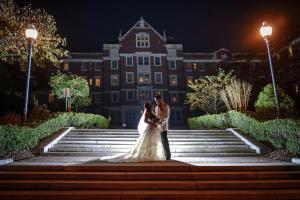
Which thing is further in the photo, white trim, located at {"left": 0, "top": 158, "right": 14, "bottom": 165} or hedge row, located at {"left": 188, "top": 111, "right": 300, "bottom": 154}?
hedge row, located at {"left": 188, "top": 111, "right": 300, "bottom": 154}

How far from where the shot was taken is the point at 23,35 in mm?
17641

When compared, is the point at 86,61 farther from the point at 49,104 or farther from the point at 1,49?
the point at 1,49

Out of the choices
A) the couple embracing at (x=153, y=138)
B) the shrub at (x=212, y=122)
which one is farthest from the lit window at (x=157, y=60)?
the couple embracing at (x=153, y=138)

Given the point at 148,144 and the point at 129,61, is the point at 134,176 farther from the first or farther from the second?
the point at 129,61

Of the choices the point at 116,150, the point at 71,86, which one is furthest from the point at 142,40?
the point at 116,150

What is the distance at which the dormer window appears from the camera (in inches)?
1796

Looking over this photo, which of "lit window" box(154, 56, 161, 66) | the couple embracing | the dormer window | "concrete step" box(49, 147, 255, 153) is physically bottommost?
Result: "concrete step" box(49, 147, 255, 153)

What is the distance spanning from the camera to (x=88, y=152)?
485 inches

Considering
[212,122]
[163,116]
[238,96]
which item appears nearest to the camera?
[163,116]

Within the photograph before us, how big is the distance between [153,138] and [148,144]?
279 mm

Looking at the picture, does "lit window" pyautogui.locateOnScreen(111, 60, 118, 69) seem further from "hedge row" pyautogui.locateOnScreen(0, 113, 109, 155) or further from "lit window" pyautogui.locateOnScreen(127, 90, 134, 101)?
"hedge row" pyautogui.locateOnScreen(0, 113, 109, 155)

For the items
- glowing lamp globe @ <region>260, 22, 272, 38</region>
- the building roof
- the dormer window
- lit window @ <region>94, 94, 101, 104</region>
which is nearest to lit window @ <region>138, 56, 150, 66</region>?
the dormer window

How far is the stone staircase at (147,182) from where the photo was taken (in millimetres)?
6320

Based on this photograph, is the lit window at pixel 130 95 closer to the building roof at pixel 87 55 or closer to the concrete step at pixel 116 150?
the building roof at pixel 87 55
